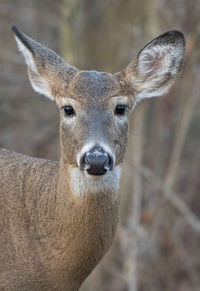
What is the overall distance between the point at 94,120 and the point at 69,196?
0.63 m

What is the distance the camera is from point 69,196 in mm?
5789

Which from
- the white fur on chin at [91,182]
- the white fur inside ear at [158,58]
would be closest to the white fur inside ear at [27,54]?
the white fur inside ear at [158,58]

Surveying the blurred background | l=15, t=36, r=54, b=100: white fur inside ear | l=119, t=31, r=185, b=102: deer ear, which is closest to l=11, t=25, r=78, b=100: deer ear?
l=15, t=36, r=54, b=100: white fur inside ear

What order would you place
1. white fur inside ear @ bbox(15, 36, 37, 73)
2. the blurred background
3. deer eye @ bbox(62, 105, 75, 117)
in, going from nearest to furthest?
deer eye @ bbox(62, 105, 75, 117), white fur inside ear @ bbox(15, 36, 37, 73), the blurred background

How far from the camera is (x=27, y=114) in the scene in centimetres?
1328

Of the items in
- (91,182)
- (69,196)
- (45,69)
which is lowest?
(69,196)

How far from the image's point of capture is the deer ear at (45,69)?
6203 mm

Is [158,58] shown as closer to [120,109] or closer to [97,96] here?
[120,109]

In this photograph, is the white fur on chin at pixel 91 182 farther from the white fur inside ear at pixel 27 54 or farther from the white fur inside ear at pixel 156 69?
the white fur inside ear at pixel 27 54

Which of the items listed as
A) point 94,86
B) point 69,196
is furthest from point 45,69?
point 69,196

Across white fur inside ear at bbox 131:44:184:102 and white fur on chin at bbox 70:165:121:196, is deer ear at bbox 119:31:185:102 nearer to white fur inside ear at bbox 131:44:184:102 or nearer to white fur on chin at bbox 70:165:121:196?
white fur inside ear at bbox 131:44:184:102

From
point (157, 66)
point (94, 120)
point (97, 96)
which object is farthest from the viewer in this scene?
point (157, 66)

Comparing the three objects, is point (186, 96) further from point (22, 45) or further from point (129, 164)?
point (22, 45)

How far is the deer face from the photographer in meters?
5.27
